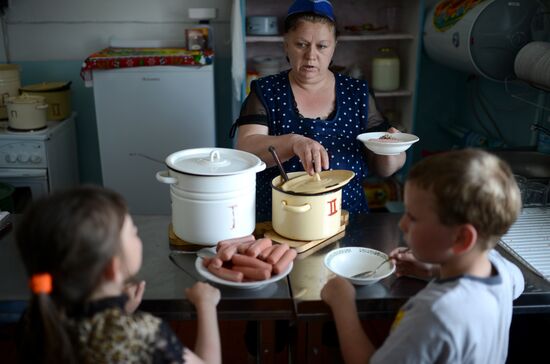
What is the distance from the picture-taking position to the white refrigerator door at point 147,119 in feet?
11.0

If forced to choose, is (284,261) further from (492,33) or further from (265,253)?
(492,33)

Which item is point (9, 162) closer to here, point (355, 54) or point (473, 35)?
point (355, 54)

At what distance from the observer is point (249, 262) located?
1.43 m

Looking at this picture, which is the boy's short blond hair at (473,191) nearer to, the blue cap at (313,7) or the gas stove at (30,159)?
the blue cap at (313,7)

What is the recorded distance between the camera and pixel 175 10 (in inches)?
148

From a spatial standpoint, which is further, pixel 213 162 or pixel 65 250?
pixel 213 162

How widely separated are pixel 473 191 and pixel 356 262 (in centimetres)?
52

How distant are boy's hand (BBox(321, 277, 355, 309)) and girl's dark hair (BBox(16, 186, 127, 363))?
0.52 meters

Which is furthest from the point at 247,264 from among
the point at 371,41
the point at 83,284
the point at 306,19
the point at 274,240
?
the point at 371,41

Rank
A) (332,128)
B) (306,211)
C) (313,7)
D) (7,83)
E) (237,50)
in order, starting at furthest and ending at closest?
1. (7,83)
2. (237,50)
3. (332,128)
4. (313,7)
5. (306,211)

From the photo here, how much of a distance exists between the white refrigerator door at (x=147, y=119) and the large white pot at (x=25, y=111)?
0.31m

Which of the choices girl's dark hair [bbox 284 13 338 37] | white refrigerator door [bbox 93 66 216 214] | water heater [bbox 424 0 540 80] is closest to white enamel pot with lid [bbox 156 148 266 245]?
girl's dark hair [bbox 284 13 338 37]

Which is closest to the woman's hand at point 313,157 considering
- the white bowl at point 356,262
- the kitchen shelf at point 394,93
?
the white bowl at point 356,262

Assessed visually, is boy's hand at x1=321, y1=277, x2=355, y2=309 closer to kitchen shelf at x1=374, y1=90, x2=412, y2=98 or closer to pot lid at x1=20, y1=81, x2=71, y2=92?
kitchen shelf at x1=374, y1=90, x2=412, y2=98
